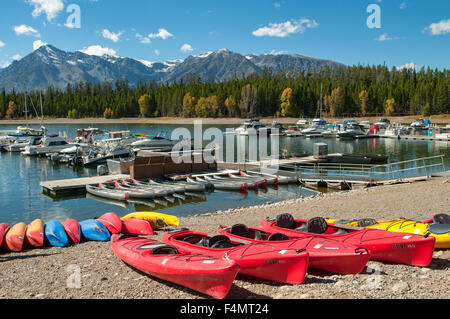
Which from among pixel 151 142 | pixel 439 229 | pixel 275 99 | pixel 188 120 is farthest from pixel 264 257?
pixel 275 99

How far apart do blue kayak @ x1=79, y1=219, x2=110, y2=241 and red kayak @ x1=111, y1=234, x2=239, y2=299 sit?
4.03 meters

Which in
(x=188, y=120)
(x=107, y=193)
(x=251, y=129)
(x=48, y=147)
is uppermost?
(x=188, y=120)

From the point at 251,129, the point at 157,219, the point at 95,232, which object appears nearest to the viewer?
the point at 95,232

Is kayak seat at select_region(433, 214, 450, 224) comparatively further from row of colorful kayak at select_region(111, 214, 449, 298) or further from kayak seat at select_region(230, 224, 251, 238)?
kayak seat at select_region(230, 224, 251, 238)

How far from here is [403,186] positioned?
23.3 meters

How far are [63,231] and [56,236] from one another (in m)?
0.29

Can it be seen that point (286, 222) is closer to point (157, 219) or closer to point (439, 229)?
point (439, 229)

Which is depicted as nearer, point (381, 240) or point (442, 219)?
point (381, 240)

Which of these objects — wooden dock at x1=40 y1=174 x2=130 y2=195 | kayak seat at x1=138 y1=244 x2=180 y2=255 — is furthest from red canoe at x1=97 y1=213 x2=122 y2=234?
wooden dock at x1=40 y1=174 x2=130 y2=195

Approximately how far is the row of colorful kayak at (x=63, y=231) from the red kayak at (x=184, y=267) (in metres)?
4.33

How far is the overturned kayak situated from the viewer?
80.7 feet

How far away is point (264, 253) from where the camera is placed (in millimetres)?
8695
